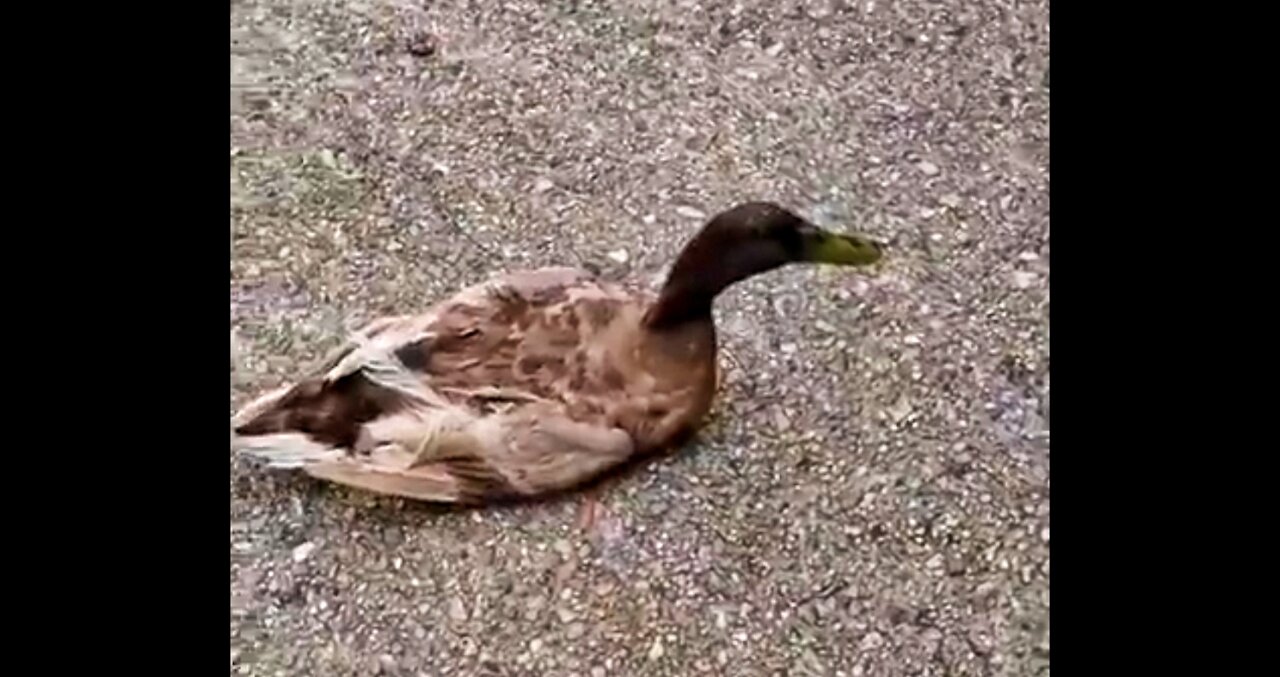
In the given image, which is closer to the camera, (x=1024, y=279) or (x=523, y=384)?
(x=523, y=384)

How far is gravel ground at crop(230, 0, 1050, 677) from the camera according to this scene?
51.5 inches

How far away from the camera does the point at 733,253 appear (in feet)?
4.55

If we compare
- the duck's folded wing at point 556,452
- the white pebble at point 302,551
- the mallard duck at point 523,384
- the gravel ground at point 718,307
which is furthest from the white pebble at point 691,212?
the white pebble at point 302,551

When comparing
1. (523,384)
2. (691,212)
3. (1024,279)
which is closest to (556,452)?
(523,384)

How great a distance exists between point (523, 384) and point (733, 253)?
18 cm

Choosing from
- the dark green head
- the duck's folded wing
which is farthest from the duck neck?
the duck's folded wing

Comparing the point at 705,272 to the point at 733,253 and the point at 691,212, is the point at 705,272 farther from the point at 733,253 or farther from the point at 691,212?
the point at 691,212

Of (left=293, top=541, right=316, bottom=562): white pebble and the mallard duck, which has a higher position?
the mallard duck

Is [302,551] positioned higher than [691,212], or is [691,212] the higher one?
[691,212]

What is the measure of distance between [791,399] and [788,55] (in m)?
0.37

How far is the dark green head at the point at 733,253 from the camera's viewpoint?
1383mm

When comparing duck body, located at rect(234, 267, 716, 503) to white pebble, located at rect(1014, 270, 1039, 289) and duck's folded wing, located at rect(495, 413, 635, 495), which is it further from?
white pebble, located at rect(1014, 270, 1039, 289)

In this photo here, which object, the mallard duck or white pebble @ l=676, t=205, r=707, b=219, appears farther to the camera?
white pebble @ l=676, t=205, r=707, b=219

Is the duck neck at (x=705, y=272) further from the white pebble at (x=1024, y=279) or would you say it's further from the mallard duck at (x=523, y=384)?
the white pebble at (x=1024, y=279)
